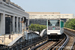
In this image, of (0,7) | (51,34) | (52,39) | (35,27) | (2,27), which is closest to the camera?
(51,34)

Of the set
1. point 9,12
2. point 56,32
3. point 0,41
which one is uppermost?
point 9,12

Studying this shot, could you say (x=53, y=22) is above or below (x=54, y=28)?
above

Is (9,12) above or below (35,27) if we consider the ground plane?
above

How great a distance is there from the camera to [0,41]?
2595 cm

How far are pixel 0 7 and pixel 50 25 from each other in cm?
2252

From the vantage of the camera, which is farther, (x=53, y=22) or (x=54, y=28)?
(x=53, y=22)

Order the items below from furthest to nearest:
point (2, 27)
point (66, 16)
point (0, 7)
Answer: point (66, 16), point (2, 27), point (0, 7)

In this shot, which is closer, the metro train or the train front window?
the metro train

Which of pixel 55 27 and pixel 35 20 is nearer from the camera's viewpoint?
pixel 55 27

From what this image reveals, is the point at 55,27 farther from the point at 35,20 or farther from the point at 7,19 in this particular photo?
the point at 35,20

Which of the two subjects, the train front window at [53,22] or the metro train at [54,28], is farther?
the train front window at [53,22]

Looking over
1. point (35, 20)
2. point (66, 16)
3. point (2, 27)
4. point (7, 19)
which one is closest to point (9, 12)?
point (7, 19)

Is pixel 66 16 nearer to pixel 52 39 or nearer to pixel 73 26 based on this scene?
pixel 73 26

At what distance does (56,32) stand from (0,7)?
2370cm
